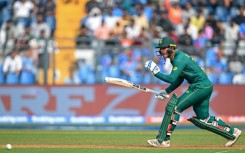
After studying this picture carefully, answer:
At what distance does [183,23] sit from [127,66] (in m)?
3.44

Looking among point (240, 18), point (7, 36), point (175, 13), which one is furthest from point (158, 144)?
point (175, 13)

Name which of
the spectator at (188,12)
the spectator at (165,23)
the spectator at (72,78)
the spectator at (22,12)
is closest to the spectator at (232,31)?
the spectator at (188,12)

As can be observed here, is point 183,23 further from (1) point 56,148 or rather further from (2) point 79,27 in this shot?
(1) point 56,148

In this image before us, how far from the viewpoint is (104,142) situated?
16.1 metres

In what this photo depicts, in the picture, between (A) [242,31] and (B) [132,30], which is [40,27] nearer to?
(B) [132,30]

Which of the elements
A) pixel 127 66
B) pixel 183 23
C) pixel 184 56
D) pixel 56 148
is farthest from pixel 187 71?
pixel 183 23

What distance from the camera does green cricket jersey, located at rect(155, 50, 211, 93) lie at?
14.0 meters

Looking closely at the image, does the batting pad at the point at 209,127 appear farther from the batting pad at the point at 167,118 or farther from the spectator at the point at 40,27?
the spectator at the point at 40,27

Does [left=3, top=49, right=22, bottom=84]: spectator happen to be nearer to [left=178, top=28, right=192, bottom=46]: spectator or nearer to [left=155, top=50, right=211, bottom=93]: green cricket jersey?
[left=178, top=28, right=192, bottom=46]: spectator

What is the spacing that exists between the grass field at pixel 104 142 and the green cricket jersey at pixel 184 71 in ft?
4.36

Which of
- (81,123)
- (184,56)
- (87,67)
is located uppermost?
(184,56)

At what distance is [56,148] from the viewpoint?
14398 millimetres

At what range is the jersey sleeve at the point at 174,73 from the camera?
13.9m

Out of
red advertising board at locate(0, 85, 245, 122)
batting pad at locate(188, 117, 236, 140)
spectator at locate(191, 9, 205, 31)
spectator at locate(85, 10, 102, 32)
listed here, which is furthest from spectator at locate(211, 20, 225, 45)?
batting pad at locate(188, 117, 236, 140)
